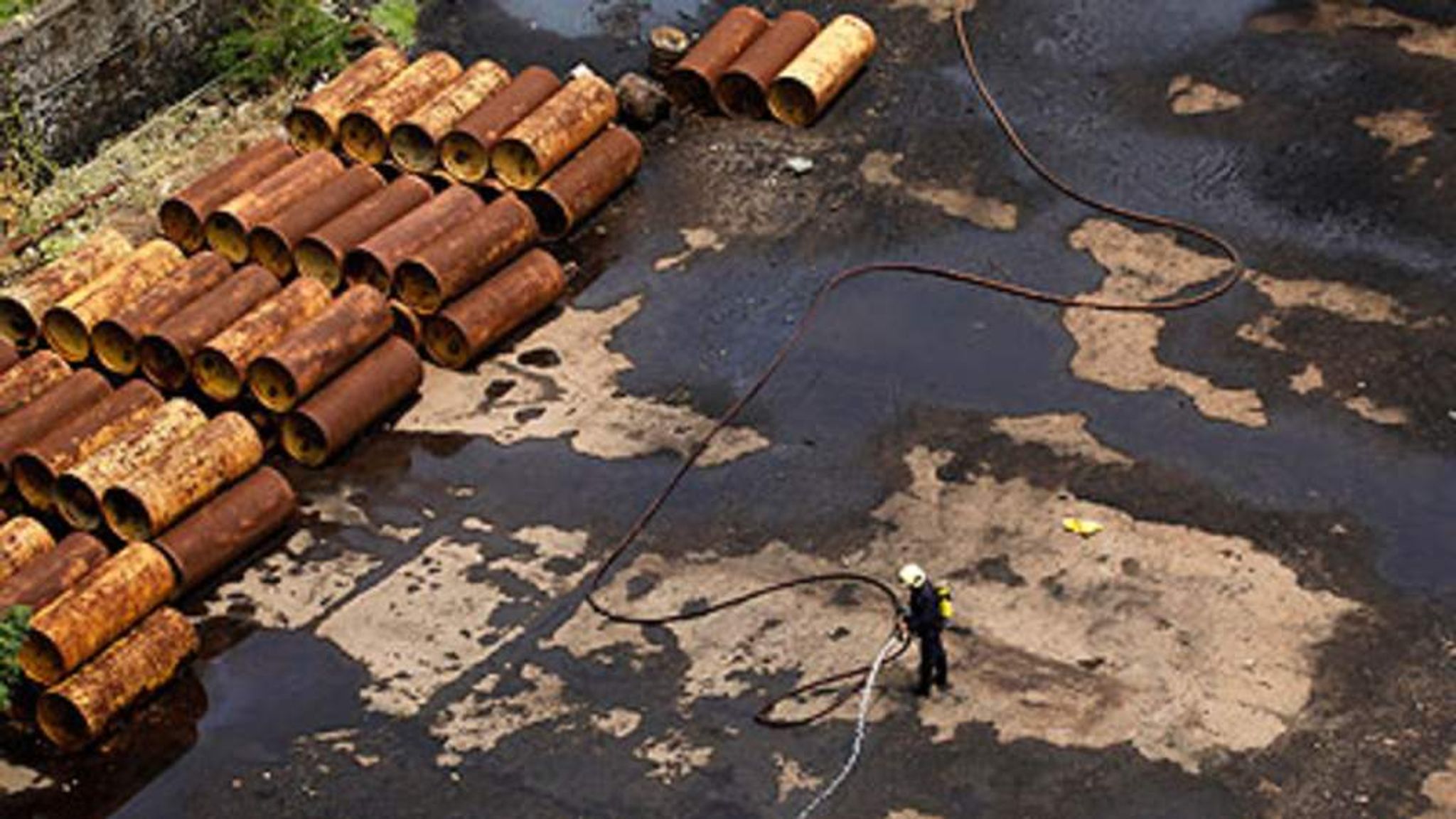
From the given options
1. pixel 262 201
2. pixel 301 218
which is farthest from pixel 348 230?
pixel 262 201

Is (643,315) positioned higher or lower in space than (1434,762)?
higher

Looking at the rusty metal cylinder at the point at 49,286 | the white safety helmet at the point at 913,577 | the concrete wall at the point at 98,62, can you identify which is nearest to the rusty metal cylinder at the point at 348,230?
the rusty metal cylinder at the point at 49,286

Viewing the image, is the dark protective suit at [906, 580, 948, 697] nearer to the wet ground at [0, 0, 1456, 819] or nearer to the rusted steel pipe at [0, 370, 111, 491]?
the wet ground at [0, 0, 1456, 819]

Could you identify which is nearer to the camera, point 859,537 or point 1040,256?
point 859,537

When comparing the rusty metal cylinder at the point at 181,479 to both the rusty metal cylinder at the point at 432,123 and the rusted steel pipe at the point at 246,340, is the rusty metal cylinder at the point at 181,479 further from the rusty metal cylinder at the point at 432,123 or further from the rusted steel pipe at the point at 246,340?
the rusty metal cylinder at the point at 432,123

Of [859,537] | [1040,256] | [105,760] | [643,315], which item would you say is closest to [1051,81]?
[1040,256]

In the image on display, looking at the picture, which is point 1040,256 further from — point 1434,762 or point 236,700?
point 236,700
